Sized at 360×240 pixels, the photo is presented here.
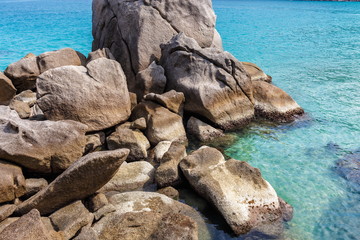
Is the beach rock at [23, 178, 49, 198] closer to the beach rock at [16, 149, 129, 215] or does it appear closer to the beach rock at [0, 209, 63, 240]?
the beach rock at [16, 149, 129, 215]

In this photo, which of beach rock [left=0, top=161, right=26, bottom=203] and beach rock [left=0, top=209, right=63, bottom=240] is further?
beach rock [left=0, top=161, right=26, bottom=203]

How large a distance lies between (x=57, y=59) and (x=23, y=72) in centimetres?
124

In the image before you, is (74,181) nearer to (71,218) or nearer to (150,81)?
(71,218)

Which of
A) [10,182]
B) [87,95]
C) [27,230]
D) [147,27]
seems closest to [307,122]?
[147,27]

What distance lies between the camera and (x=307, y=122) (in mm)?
11297

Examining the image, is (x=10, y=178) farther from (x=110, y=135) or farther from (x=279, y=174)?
(x=279, y=174)

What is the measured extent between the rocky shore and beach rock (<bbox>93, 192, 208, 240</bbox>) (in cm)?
2

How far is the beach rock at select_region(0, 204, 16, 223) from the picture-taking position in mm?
5609

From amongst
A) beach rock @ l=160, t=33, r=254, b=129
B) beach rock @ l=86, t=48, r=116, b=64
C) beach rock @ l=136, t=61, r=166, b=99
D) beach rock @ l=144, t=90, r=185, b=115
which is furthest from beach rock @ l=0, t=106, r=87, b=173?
beach rock @ l=86, t=48, r=116, b=64

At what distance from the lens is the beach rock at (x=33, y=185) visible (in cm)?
654

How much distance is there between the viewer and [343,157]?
8.98 meters

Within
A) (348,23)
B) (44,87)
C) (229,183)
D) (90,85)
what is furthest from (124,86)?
(348,23)

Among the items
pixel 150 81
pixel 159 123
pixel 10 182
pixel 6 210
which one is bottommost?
pixel 159 123

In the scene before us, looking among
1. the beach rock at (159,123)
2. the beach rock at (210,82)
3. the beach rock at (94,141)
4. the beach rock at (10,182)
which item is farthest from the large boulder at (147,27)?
the beach rock at (10,182)
